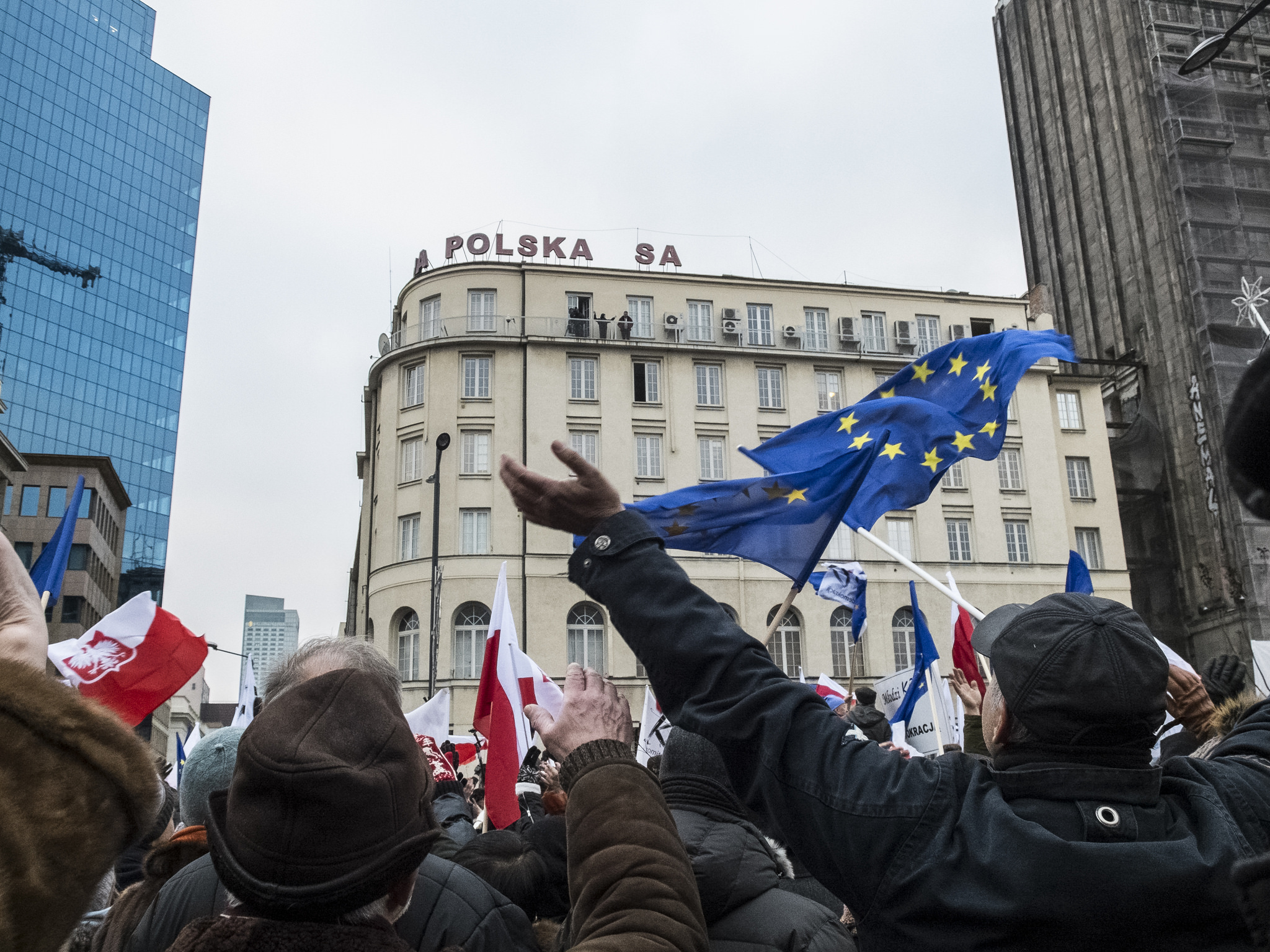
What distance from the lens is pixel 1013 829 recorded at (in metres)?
1.96

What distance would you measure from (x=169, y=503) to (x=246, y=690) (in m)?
90.0

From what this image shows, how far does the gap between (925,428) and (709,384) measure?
35010 millimetres

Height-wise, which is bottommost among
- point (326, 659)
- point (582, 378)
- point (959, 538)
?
point (326, 659)

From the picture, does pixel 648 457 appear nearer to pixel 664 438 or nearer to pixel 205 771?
pixel 664 438

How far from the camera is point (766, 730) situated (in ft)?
6.74

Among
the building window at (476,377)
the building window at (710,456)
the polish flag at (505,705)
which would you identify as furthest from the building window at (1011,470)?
the polish flag at (505,705)

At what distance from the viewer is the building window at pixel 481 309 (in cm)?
4238

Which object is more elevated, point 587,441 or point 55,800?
point 587,441

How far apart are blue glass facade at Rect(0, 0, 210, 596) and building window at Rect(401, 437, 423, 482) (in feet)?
189

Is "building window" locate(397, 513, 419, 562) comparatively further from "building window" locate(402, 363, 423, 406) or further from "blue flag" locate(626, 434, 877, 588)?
"blue flag" locate(626, 434, 877, 588)

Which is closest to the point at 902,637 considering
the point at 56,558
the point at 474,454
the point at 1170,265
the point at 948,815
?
the point at 474,454

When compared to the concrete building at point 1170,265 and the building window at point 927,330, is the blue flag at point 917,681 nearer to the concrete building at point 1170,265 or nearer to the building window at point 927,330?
the concrete building at point 1170,265

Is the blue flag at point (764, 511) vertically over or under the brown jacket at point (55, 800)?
over

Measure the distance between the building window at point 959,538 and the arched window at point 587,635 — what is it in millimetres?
13724
